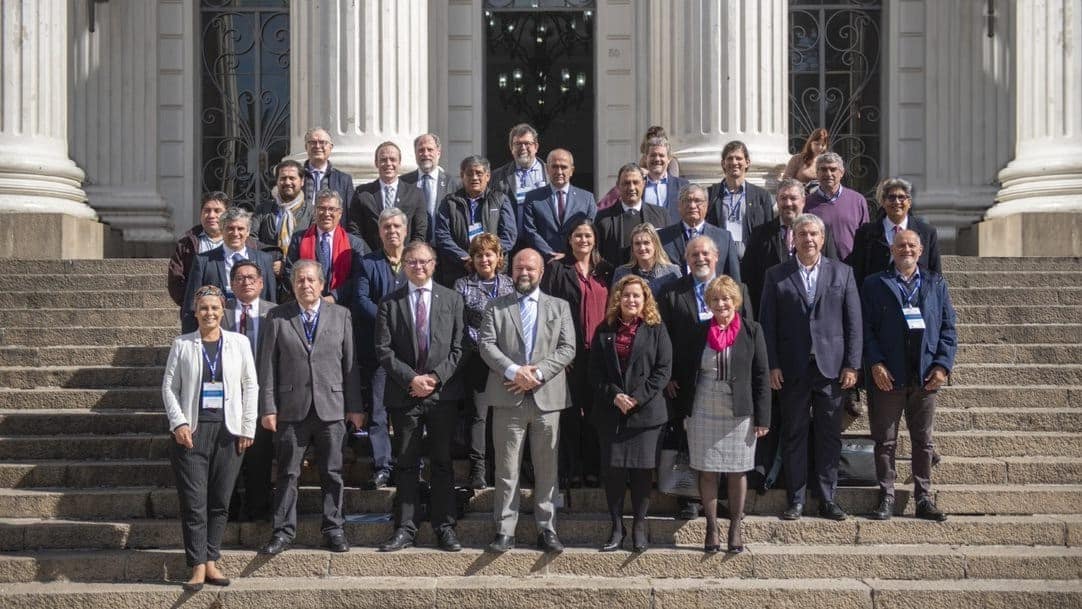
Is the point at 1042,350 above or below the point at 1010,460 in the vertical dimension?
above

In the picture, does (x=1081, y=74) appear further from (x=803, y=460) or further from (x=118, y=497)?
(x=118, y=497)

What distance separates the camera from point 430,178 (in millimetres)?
10961

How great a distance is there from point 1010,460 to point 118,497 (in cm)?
632

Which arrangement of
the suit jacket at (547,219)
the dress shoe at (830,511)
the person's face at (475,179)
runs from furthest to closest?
1. the suit jacket at (547,219)
2. the person's face at (475,179)
3. the dress shoe at (830,511)

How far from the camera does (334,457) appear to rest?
352 inches

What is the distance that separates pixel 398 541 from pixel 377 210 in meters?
2.90

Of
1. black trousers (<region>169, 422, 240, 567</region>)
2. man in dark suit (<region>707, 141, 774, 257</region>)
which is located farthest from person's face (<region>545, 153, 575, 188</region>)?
black trousers (<region>169, 422, 240, 567</region>)

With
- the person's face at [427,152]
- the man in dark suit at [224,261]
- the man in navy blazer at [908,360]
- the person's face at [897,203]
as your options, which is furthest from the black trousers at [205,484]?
the person's face at [897,203]

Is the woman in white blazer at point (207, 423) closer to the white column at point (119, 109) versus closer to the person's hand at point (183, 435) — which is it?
the person's hand at point (183, 435)

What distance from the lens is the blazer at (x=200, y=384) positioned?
28.0ft

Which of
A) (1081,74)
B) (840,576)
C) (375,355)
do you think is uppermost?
(1081,74)

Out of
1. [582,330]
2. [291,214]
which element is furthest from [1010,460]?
[291,214]

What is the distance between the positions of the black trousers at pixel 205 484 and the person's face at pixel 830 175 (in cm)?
473

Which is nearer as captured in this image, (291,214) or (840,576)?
(840,576)
